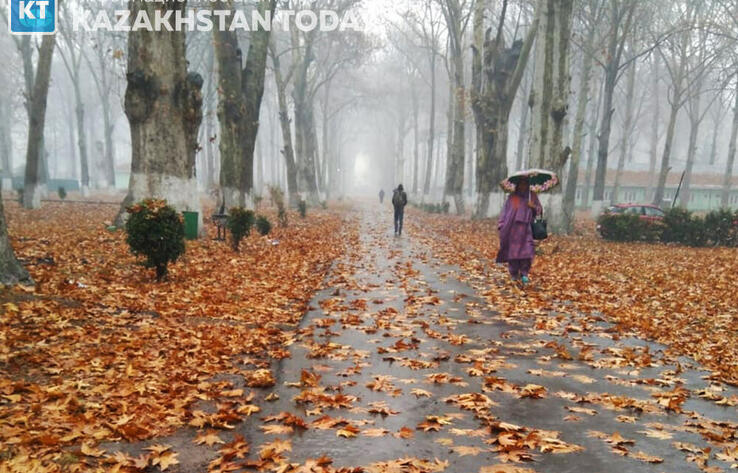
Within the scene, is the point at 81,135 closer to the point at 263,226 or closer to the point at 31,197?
the point at 31,197

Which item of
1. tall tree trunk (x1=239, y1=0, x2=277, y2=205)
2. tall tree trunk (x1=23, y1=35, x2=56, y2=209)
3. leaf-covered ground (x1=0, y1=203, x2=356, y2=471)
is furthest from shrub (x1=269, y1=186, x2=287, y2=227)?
tall tree trunk (x1=23, y1=35, x2=56, y2=209)

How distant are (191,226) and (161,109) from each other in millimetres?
2689

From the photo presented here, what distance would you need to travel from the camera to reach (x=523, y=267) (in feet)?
29.2

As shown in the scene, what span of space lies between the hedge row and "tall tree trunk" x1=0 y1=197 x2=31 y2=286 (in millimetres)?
15922

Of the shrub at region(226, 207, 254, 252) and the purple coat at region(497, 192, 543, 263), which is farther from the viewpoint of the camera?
the shrub at region(226, 207, 254, 252)

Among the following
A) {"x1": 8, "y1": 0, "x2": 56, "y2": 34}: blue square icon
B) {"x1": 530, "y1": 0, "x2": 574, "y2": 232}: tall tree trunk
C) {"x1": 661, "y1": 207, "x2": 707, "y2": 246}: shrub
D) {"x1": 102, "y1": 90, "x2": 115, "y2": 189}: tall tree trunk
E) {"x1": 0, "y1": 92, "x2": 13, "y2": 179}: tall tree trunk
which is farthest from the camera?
{"x1": 0, "y1": 92, "x2": 13, "y2": 179}: tall tree trunk

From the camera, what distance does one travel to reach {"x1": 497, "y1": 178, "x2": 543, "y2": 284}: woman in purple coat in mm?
8633

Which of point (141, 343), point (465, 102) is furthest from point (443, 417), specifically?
point (465, 102)

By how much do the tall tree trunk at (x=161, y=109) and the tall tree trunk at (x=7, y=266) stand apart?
459cm

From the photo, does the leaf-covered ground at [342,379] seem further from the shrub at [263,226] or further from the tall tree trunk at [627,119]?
the tall tree trunk at [627,119]

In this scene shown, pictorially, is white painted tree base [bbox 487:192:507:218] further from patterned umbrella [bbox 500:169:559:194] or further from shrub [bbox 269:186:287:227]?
patterned umbrella [bbox 500:169:559:194]

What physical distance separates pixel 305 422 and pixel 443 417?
101 centimetres

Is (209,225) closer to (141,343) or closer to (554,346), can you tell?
(141,343)

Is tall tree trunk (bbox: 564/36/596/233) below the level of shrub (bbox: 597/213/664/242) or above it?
above
